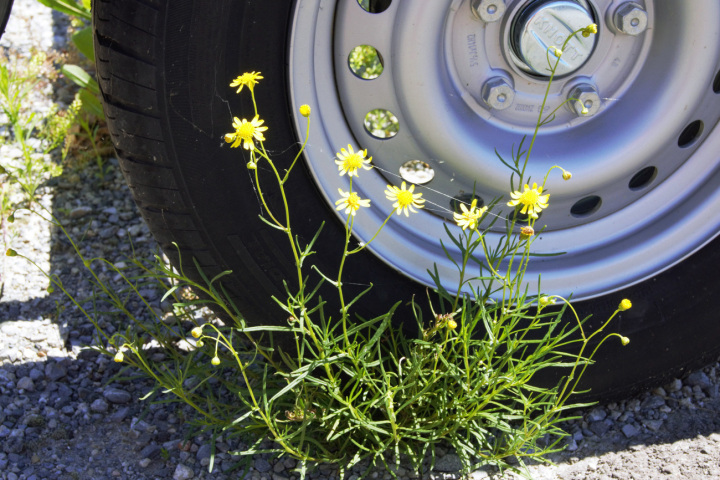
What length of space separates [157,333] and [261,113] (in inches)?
27.6

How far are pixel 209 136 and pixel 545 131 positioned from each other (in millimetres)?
867

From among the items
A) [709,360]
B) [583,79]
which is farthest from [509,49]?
[709,360]

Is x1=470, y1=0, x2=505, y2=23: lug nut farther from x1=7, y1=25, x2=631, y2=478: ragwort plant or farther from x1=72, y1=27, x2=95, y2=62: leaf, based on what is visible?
x1=72, y1=27, x2=95, y2=62: leaf

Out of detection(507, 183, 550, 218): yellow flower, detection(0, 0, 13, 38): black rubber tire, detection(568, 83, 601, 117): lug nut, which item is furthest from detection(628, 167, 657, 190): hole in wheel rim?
detection(0, 0, 13, 38): black rubber tire

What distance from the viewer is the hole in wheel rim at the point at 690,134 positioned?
1965mm

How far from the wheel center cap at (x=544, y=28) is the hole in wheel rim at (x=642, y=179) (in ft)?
1.38

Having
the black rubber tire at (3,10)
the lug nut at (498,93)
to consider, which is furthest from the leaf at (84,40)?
the lug nut at (498,93)

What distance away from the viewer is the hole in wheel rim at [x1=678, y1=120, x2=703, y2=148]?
6.45 ft

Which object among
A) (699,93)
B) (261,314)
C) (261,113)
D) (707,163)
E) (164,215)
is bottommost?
(261,314)

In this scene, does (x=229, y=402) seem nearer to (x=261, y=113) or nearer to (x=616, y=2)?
(x=261, y=113)

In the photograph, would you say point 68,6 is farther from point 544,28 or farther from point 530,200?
point 530,200

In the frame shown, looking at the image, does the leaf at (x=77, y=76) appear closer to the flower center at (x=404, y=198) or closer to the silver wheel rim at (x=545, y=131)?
the silver wheel rim at (x=545, y=131)

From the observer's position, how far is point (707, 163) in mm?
1987

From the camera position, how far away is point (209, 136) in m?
1.59
